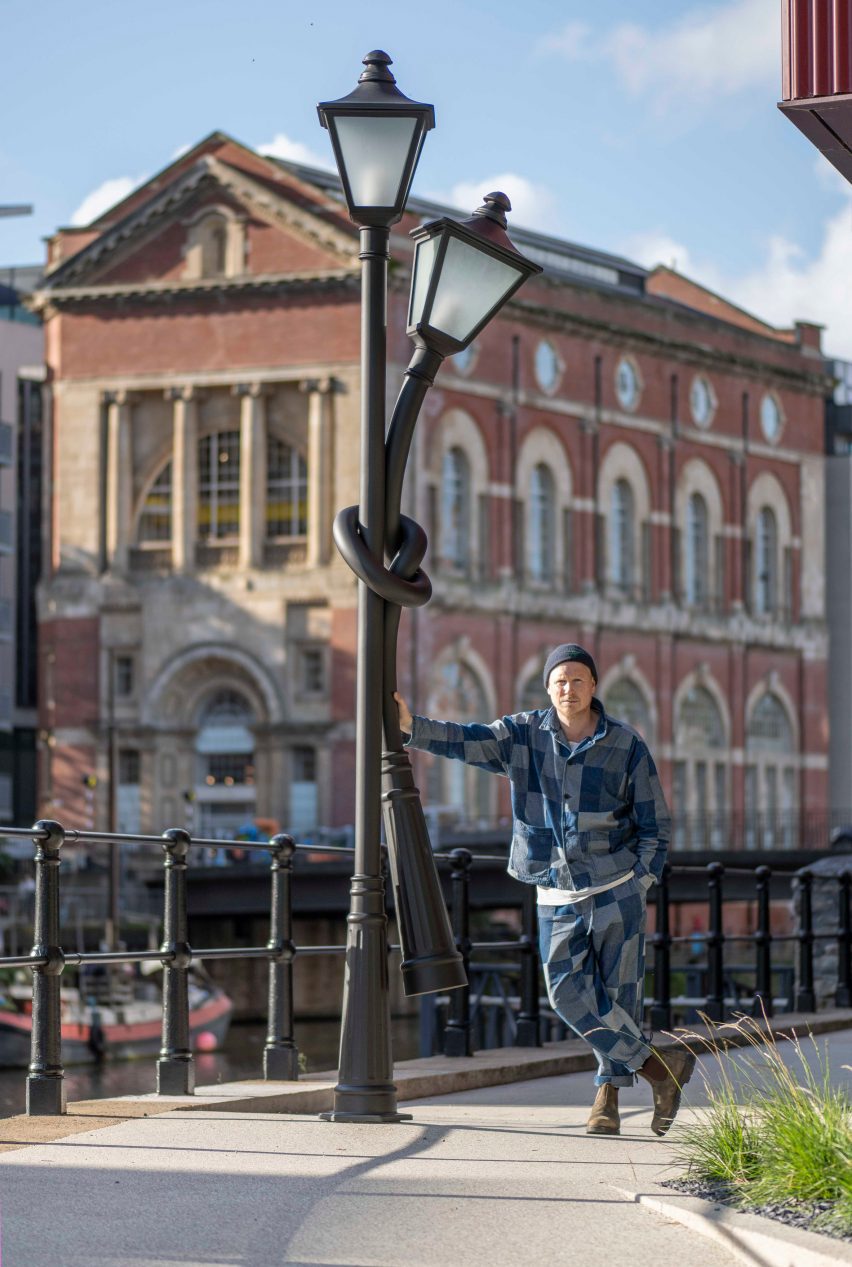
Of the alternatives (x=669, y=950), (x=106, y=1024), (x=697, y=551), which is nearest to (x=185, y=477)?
(x=697, y=551)

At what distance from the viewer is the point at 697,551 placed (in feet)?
238

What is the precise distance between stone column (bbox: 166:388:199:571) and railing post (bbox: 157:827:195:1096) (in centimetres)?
5208

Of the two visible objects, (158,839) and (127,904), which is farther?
(127,904)

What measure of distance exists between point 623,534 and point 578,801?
6040 cm

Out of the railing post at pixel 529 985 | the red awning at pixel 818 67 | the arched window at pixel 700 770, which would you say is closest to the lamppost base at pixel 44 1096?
the railing post at pixel 529 985

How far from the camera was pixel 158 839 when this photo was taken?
10.4m

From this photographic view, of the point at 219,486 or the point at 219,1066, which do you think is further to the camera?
the point at 219,486

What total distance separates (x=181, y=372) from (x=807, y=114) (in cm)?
5345

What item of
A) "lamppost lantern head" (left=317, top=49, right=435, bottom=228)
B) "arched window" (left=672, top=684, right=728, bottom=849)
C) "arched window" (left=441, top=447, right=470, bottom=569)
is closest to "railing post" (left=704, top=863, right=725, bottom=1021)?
"lamppost lantern head" (left=317, top=49, right=435, bottom=228)

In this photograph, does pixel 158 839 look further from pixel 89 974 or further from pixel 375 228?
pixel 89 974

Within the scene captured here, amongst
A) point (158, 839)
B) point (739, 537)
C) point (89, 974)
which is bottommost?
point (89, 974)

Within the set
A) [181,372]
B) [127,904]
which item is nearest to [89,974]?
[127,904]

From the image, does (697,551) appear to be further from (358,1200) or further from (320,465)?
(358,1200)

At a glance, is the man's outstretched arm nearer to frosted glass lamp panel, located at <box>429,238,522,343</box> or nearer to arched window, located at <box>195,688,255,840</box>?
frosted glass lamp panel, located at <box>429,238,522,343</box>
